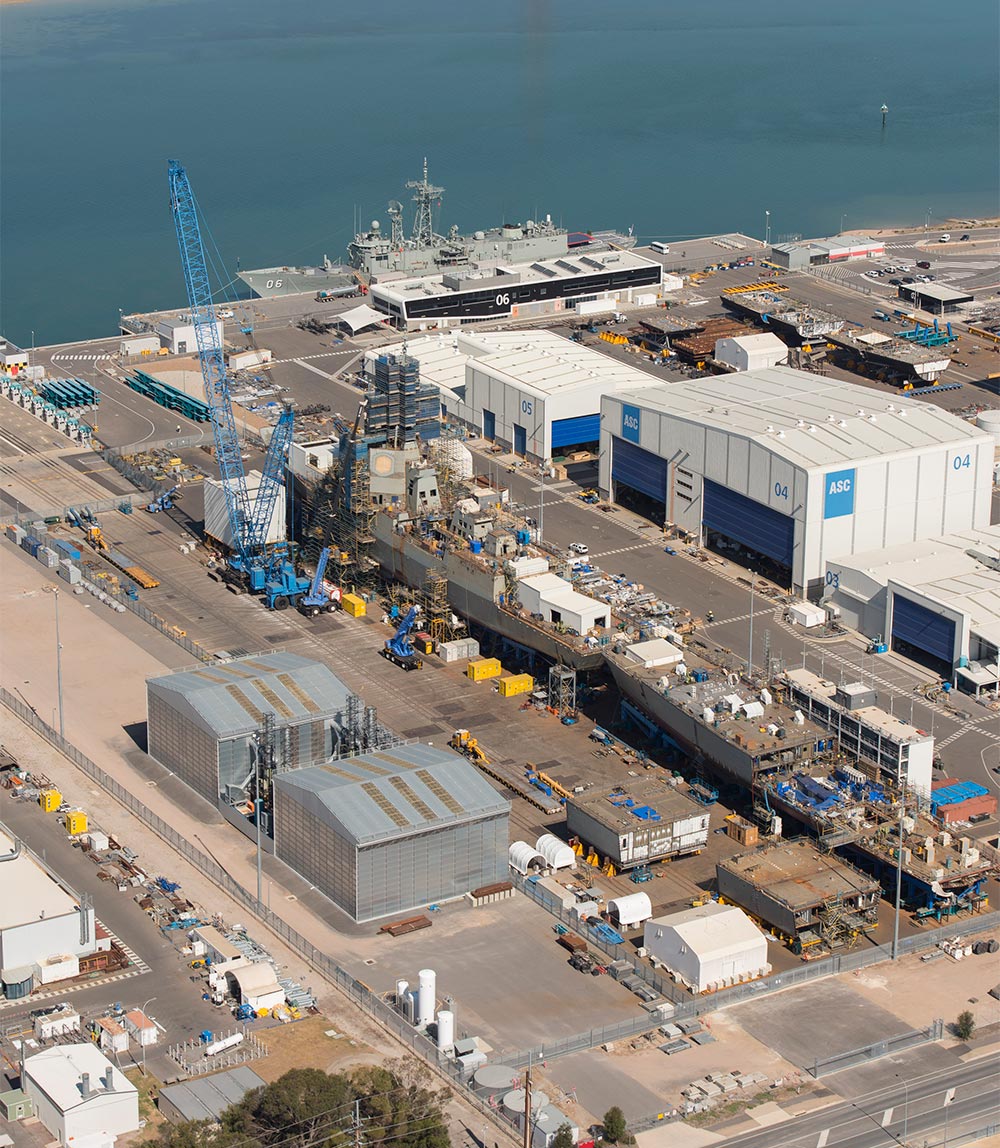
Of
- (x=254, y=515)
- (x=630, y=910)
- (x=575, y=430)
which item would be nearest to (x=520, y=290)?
(x=575, y=430)

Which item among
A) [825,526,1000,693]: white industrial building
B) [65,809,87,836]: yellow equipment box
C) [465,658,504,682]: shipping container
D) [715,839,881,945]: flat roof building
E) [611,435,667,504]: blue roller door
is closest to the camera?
[715,839,881,945]: flat roof building

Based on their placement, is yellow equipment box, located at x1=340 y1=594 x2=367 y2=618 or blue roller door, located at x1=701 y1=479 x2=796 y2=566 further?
blue roller door, located at x1=701 y1=479 x2=796 y2=566

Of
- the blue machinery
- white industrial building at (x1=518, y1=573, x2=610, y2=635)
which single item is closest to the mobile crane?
the blue machinery

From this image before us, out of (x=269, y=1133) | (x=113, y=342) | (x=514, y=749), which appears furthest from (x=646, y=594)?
(x=113, y=342)

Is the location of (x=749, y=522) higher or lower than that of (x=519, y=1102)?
higher

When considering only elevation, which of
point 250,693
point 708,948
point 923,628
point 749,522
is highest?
point 749,522

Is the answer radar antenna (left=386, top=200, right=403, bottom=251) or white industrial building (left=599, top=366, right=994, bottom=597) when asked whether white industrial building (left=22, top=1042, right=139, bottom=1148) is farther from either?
radar antenna (left=386, top=200, right=403, bottom=251)

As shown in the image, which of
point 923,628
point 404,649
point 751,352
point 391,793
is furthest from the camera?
point 751,352

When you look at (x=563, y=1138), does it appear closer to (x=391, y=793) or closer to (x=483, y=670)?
(x=391, y=793)

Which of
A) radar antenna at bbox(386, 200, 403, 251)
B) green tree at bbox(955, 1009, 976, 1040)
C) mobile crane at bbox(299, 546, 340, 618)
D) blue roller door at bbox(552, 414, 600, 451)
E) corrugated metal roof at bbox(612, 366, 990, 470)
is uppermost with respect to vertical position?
radar antenna at bbox(386, 200, 403, 251)
